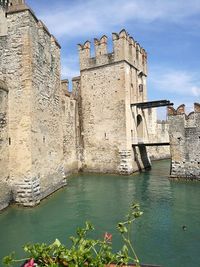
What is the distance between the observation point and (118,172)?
19.2m

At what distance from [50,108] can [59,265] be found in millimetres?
11057

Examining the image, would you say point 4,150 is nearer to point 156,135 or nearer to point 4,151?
point 4,151

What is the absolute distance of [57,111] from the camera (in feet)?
48.9

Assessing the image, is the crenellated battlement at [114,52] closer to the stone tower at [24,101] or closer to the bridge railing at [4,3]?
the stone tower at [24,101]

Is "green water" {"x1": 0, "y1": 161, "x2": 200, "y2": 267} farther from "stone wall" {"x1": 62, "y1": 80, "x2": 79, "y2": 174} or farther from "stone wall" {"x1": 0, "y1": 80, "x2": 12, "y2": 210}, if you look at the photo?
"stone wall" {"x1": 62, "y1": 80, "x2": 79, "y2": 174}

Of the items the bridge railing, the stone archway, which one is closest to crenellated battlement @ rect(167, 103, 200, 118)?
the stone archway

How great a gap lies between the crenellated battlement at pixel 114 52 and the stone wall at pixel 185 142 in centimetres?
545

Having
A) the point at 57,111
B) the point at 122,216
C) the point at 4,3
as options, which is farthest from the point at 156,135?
the point at 122,216

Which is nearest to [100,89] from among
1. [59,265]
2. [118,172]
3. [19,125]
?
[118,172]

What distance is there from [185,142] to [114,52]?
7783 millimetres

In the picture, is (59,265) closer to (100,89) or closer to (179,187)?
(179,187)

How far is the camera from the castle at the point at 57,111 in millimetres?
10906

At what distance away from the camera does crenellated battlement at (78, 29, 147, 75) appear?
19.5m

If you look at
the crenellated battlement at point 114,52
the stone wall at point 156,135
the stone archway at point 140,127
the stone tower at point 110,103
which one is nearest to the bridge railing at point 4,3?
the crenellated battlement at point 114,52
